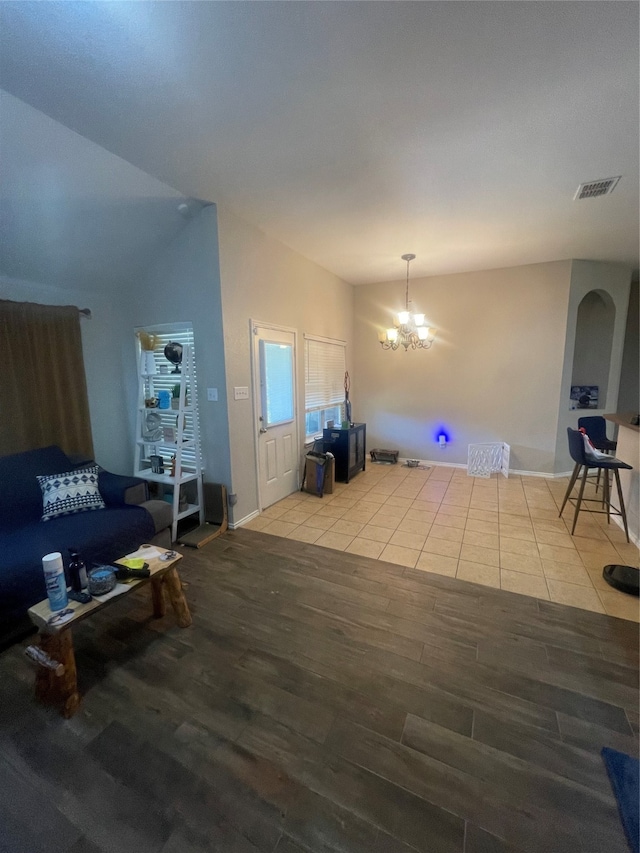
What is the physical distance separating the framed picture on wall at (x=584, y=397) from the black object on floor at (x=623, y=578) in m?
3.17

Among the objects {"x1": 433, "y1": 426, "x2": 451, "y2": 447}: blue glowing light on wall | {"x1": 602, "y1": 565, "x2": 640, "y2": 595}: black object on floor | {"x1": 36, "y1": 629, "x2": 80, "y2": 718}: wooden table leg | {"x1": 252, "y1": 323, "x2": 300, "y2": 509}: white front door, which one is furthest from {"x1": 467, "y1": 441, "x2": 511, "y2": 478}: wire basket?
{"x1": 36, "y1": 629, "x2": 80, "y2": 718}: wooden table leg

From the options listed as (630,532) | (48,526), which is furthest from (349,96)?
(630,532)

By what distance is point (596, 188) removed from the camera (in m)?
2.64

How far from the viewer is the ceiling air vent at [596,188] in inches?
100

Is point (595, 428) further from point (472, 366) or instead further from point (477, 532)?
point (477, 532)

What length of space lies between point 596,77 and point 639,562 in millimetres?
3251

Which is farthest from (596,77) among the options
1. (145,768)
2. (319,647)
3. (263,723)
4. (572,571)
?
(145,768)

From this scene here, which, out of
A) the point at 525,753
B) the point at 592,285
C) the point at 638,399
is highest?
the point at 592,285

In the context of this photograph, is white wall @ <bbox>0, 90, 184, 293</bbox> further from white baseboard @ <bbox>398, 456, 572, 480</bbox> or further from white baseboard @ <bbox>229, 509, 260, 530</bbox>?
white baseboard @ <bbox>398, 456, 572, 480</bbox>

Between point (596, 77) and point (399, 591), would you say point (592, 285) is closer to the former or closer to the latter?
point (596, 77)

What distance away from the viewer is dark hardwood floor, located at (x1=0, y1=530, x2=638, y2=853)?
1.14 meters

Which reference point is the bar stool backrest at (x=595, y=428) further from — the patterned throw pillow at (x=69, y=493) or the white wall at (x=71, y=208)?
the patterned throw pillow at (x=69, y=493)

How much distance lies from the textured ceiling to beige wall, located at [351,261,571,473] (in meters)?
1.80

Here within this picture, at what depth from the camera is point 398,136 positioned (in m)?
2.05
